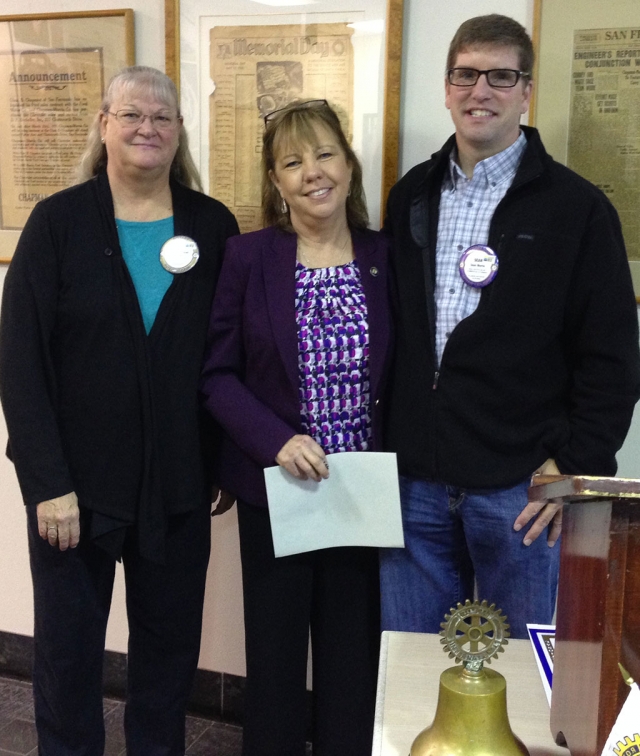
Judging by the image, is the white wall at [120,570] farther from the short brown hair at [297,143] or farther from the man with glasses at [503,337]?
the man with glasses at [503,337]

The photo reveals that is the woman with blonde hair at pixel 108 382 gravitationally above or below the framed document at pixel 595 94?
below

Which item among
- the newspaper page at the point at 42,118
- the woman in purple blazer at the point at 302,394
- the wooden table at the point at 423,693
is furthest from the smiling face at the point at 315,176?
the wooden table at the point at 423,693

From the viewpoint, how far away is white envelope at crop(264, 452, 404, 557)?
1595 millimetres

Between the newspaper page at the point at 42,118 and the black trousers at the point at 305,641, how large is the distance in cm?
118

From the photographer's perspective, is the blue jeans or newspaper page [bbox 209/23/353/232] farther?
newspaper page [bbox 209/23/353/232]

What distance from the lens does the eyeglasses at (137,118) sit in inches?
65.1

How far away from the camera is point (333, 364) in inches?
64.5

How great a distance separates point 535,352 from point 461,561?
50 centimetres

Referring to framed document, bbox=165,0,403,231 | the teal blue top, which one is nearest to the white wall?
framed document, bbox=165,0,403,231

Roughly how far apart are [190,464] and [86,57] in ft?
3.91

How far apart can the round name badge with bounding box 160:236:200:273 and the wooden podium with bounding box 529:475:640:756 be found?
3.51 ft

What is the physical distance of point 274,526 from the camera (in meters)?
1.62

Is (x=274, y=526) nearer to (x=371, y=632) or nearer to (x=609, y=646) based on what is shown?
(x=371, y=632)

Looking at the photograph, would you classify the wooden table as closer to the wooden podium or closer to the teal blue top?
the wooden podium
